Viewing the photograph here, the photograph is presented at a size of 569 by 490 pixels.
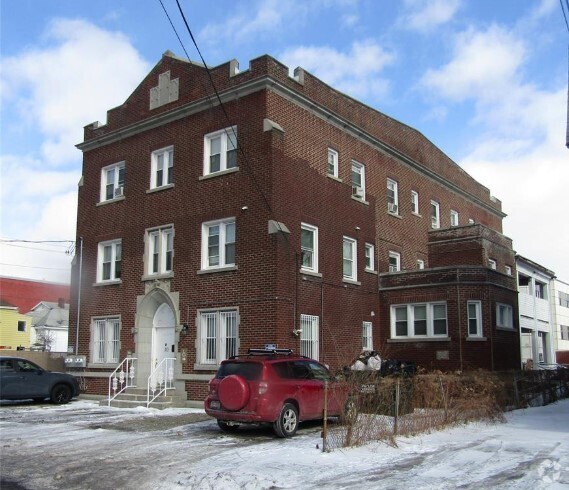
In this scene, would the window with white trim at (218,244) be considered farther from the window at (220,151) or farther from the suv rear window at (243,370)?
the suv rear window at (243,370)

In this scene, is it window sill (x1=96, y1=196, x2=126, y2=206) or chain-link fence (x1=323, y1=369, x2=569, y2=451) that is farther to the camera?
window sill (x1=96, y1=196, x2=126, y2=206)

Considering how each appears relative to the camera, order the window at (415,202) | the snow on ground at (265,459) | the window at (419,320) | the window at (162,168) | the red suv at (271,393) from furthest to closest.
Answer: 1. the window at (415,202)
2. the window at (419,320)
3. the window at (162,168)
4. the red suv at (271,393)
5. the snow on ground at (265,459)

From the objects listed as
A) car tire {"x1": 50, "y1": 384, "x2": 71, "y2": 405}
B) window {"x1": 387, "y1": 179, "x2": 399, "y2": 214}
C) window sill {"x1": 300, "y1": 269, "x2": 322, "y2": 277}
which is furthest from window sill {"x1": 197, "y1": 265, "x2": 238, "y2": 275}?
window {"x1": 387, "y1": 179, "x2": 399, "y2": 214}

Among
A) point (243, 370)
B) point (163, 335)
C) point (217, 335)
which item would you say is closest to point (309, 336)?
point (217, 335)

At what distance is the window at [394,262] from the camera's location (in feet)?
86.5

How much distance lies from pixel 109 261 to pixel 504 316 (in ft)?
51.4

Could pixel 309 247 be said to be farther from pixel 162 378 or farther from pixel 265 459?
pixel 265 459

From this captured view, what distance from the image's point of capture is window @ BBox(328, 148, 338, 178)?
76.1ft

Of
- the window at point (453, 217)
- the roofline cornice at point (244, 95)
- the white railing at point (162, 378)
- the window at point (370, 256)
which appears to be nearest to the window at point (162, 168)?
the roofline cornice at point (244, 95)

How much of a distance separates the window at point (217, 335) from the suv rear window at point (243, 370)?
20.4ft

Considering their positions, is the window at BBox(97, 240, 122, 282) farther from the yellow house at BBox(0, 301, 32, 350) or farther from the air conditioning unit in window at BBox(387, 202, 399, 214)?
the yellow house at BBox(0, 301, 32, 350)

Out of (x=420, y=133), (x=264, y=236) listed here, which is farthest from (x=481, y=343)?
(x=420, y=133)

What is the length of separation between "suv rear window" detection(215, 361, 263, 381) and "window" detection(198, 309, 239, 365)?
6214mm

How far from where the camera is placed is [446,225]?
1242 inches
